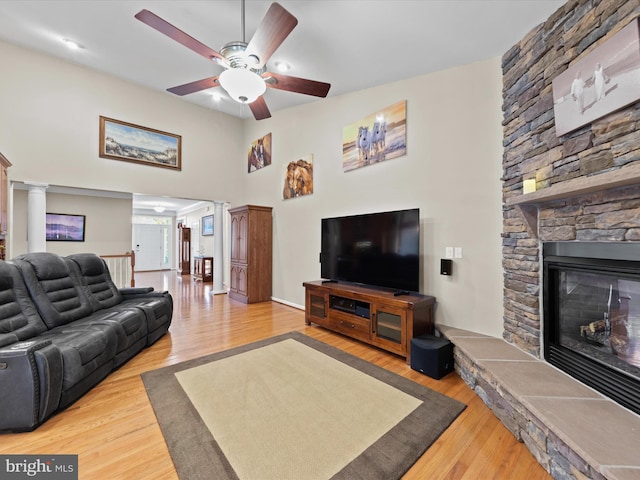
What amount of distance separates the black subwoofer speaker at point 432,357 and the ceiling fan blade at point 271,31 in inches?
114

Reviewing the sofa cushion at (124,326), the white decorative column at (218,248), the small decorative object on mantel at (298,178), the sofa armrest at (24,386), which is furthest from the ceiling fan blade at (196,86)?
the white decorative column at (218,248)

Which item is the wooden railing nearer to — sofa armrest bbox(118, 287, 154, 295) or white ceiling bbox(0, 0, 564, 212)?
sofa armrest bbox(118, 287, 154, 295)

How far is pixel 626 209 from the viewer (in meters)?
1.57

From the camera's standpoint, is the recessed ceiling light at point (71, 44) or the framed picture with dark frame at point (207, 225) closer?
the recessed ceiling light at point (71, 44)

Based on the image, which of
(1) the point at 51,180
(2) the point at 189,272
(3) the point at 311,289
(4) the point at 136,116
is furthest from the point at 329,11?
(2) the point at 189,272

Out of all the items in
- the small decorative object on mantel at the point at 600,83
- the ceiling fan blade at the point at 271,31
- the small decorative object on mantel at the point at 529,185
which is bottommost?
the small decorative object on mantel at the point at 529,185

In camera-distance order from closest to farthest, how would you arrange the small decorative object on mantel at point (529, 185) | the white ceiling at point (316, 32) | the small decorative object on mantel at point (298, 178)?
1. the small decorative object on mantel at point (529, 185)
2. the white ceiling at point (316, 32)
3. the small decorative object on mantel at point (298, 178)

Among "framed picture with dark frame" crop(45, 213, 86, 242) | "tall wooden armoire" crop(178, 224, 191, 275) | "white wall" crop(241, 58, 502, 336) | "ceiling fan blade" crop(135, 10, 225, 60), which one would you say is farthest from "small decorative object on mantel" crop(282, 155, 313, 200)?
"tall wooden armoire" crop(178, 224, 191, 275)

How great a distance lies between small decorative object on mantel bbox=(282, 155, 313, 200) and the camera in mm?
4777

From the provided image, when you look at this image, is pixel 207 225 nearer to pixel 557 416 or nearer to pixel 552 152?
pixel 552 152

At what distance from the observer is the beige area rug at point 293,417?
58.6 inches

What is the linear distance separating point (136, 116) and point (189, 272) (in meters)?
6.66

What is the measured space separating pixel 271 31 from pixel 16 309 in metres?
3.18

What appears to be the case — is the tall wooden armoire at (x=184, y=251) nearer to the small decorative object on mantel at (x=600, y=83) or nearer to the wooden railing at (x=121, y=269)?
the wooden railing at (x=121, y=269)
